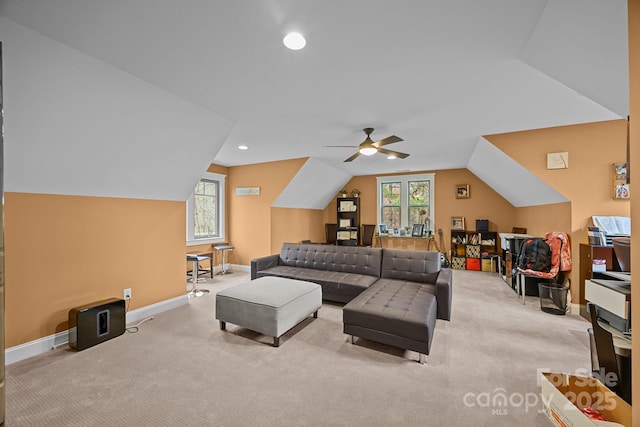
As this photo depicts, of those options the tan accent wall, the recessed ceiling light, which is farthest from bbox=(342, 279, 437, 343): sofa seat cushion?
the recessed ceiling light

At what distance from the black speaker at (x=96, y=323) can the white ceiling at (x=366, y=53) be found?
240 centimetres

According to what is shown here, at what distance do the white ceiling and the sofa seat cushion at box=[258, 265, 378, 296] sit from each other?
7.42 feet

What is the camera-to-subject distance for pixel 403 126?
3.79m

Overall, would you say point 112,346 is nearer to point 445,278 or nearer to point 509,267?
point 445,278

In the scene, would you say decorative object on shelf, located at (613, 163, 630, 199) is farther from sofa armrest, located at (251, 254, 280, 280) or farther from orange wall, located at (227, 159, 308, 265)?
sofa armrest, located at (251, 254, 280, 280)

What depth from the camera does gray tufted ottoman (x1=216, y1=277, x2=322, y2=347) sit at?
8.75ft

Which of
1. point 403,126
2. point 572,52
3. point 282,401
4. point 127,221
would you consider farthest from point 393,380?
point 127,221

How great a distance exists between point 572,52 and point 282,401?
3242 mm

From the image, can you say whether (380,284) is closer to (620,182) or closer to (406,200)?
(620,182)

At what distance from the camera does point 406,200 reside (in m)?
7.62

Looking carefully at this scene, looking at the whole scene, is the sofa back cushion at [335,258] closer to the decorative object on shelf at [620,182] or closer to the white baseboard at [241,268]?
the white baseboard at [241,268]

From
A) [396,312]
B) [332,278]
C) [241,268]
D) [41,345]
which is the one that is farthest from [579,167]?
[41,345]

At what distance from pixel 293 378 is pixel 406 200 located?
20.9 feet

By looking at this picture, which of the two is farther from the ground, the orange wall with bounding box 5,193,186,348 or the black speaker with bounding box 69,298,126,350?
the orange wall with bounding box 5,193,186,348
